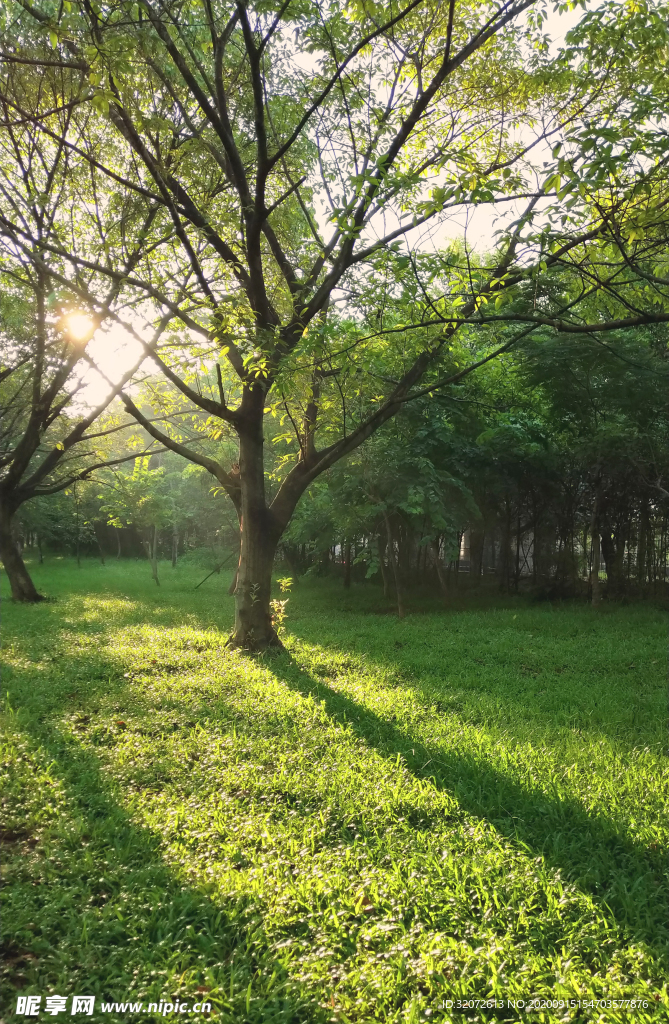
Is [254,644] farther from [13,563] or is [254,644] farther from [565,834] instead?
[13,563]

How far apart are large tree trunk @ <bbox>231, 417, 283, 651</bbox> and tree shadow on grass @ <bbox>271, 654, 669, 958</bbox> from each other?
3.34 metres

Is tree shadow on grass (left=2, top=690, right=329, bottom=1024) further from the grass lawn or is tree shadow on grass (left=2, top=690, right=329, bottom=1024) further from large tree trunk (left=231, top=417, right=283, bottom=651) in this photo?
large tree trunk (left=231, top=417, right=283, bottom=651)

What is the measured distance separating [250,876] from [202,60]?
30.8 feet

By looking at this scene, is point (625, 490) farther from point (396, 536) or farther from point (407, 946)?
point (407, 946)

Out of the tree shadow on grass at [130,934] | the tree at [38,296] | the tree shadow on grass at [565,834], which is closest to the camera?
the tree shadow on grass at [130,934]

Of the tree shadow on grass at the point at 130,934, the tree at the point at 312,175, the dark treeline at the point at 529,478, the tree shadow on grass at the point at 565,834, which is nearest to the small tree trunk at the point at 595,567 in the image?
the dark treeline at the point at 529,478

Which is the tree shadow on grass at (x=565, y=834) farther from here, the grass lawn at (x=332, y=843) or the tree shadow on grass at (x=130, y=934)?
the tree shadow on grass at (x=130, y=934)

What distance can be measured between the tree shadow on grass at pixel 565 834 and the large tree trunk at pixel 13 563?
11.8 metres

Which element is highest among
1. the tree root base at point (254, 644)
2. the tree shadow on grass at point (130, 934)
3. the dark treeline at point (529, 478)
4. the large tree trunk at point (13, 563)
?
the dark treeline at point (529, 478)

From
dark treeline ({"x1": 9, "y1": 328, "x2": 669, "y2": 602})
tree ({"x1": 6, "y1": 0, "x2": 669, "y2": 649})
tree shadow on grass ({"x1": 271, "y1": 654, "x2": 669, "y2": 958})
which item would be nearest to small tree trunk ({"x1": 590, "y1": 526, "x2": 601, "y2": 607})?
dark treeline ({"x1": 9, "y1": 328, "x2": 669, "y2": 602})

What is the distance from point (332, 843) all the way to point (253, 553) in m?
4.98

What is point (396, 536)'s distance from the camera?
47.5 ft

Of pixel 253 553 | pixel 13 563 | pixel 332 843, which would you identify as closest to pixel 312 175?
pixel 253 553

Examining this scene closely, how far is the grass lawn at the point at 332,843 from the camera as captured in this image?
2.12m
